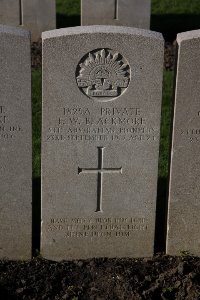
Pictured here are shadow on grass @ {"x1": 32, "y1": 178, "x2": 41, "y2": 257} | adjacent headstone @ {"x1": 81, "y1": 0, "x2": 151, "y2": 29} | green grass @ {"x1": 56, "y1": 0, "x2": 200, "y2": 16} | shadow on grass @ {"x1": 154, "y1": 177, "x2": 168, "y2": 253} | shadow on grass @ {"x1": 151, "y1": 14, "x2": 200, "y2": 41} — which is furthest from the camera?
green grass @ {"x1": 56, "y1": 0, "x2": 200, "y2": 16}

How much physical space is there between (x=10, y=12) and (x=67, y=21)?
1488 millimetres

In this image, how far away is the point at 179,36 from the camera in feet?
16.8

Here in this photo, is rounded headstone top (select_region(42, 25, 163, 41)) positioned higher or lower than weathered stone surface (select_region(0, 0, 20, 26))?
lower

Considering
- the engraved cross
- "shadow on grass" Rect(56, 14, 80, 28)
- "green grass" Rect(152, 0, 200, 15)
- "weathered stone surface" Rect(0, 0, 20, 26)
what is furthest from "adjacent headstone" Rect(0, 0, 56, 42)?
the engraved cross

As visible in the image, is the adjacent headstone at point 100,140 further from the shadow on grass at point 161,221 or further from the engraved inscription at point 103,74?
the shadow on grass at point 161,221

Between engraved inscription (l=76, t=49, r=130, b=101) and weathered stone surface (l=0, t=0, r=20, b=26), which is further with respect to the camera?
weathered stone surface (l=0, t=0, r=20, b=26)

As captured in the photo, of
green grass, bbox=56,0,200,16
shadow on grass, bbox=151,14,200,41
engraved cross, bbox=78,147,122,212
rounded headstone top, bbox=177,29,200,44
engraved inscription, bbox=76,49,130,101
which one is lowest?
engraved cross, bbox=78,147,122,212

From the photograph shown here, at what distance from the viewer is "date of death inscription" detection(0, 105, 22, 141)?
5137 millimetres

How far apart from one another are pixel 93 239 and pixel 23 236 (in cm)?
58

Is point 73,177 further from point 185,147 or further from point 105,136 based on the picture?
point 185,147

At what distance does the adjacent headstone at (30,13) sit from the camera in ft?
36.5

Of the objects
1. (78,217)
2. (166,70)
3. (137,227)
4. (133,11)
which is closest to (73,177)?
(78,217)

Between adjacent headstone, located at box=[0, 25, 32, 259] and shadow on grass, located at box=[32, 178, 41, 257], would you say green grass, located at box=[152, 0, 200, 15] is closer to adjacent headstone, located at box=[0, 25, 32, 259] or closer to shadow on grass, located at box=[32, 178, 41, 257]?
shadow on grass, located at box=[32, 178, 41, 257]

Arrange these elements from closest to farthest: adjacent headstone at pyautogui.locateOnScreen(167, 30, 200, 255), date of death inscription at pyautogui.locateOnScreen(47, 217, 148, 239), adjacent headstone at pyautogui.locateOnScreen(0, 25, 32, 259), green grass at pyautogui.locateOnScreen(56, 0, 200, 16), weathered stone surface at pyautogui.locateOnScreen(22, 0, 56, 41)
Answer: adjacent headstone at pyautogui.locateOnScreen(0, 25, 32, 259)
adjacent headstone at pyautogui.locateOnScreen(167, 30, 200, 255)
date of death inscription at pyautogui.locateOnScreen(47, 217, 148, 239)
weathered stone surface at pyautogui.locateOnScreen(22, 0, 56, 41)
green grass at pyautogui.locateOnScreen(56, 0, 200, 16)
